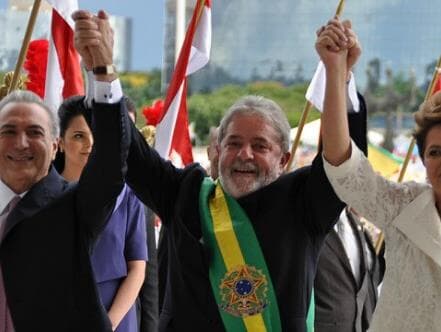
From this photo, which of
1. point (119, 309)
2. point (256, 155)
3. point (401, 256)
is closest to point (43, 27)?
point (119, 309)

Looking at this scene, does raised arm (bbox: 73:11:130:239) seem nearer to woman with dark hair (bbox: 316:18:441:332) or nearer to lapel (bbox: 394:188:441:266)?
woman with dark hair (bbox: 316:18:441:332)

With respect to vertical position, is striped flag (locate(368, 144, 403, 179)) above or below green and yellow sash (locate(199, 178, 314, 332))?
below

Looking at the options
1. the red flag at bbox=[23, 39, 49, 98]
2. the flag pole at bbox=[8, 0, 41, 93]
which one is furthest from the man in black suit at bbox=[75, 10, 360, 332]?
the red flag at bbox=[23, 39, 49, 98]

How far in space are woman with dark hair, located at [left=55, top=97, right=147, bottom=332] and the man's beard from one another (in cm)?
74

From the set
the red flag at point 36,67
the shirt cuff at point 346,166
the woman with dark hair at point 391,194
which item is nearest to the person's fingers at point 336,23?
the woman with dark hair at point 391,194

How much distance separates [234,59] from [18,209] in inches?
2328

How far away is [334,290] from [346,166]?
6.63 ft

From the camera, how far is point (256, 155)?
137 inches

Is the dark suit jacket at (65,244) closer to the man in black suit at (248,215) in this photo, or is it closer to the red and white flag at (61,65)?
the man in black suit at (248,215)

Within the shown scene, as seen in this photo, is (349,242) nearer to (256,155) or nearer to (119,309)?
(119,309)

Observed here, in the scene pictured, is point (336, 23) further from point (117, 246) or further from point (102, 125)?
point (117, 246)

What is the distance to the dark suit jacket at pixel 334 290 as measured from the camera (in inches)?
197

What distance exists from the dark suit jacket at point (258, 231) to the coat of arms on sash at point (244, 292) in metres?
0.04

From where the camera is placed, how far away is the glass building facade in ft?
202
